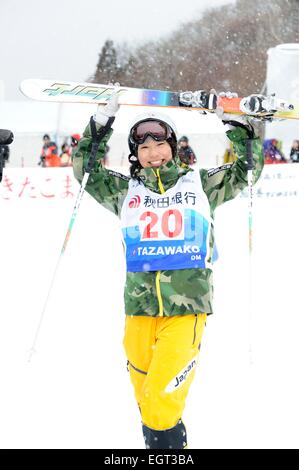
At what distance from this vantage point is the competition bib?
3.62 m

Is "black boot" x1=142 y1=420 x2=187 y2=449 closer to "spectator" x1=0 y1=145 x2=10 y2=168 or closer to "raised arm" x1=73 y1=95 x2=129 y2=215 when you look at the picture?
"raised arm" x1=73 y1=95 x2=129 y2=215

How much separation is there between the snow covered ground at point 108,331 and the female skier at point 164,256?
4.04 feet

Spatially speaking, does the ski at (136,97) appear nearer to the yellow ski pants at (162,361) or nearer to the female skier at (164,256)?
the female skier at (164,256)

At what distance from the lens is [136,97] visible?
442 centimetres

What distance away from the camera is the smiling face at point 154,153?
3.85 metres

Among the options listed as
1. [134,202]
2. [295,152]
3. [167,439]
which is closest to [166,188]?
[134,202]

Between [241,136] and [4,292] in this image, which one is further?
[4,292]

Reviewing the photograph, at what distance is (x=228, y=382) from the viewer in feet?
18.5

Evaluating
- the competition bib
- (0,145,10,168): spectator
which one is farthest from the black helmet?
(0,145,10,168): spectator

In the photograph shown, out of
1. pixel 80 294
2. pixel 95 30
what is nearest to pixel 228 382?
pixel 80 294

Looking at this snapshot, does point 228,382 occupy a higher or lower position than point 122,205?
lower

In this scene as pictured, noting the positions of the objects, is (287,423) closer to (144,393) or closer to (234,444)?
(234,444)

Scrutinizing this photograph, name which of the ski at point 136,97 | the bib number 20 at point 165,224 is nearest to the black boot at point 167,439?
the bib number 20 at point 165,224
